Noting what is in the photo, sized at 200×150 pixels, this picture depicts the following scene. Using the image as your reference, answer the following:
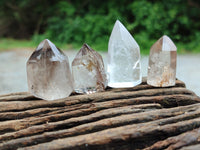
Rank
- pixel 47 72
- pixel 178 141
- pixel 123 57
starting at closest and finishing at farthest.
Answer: pixel 178 141
pixel 47 72
pixel 123 57

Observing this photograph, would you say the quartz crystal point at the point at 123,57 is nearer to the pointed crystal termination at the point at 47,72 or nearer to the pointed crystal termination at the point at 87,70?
the pointed crystal termination at the point at 87,70

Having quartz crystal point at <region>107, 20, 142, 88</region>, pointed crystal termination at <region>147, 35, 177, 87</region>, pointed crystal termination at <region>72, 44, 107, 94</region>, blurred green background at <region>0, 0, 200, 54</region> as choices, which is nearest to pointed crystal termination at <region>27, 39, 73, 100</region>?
pointed crystal termination at <region>72, 44, 107, 94</region>

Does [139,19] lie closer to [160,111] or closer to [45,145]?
[160,111]

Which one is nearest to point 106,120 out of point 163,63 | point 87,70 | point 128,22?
point 87,70

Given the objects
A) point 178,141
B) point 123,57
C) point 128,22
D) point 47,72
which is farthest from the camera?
point 128,22

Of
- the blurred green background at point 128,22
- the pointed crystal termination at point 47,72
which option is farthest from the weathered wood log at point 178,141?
the blurred green background at point 128,22

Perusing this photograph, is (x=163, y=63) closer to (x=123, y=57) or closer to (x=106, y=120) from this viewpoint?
(x=123, y=57)

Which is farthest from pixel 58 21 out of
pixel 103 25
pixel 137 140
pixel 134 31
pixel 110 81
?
pixel 137 140
